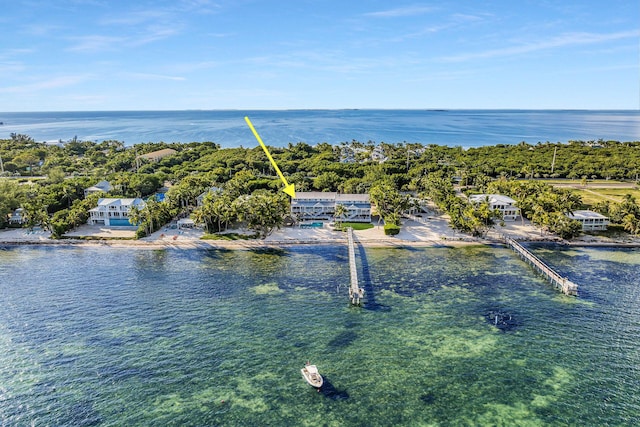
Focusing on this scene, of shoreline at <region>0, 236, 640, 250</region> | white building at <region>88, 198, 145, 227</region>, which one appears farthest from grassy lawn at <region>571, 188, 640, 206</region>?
white building at <region>88, 198, 145, 227</region>

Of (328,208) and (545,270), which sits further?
(328,208)

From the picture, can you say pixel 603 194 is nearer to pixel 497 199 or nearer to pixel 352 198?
pixel 497 199

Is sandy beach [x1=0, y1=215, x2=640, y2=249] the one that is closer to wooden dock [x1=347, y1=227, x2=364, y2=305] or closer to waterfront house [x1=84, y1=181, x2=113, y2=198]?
wooden dock [x1=347, y1=227, x2=364, y2=305]

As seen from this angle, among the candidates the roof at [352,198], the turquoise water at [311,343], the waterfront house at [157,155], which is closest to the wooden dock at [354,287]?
the turquoise water at [311,343]

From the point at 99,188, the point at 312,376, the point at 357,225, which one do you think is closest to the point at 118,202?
the point at 99,188

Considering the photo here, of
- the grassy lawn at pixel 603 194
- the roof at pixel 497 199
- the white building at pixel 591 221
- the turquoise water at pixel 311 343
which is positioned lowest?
the turquoise water at pixel 311 343

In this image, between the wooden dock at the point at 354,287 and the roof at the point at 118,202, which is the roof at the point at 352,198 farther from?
the roof at the point at 118,202

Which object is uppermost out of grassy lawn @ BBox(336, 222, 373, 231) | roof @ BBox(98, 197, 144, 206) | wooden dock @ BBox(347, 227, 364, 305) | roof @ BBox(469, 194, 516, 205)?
roof @ BBox(469, 194, 516, 205)
